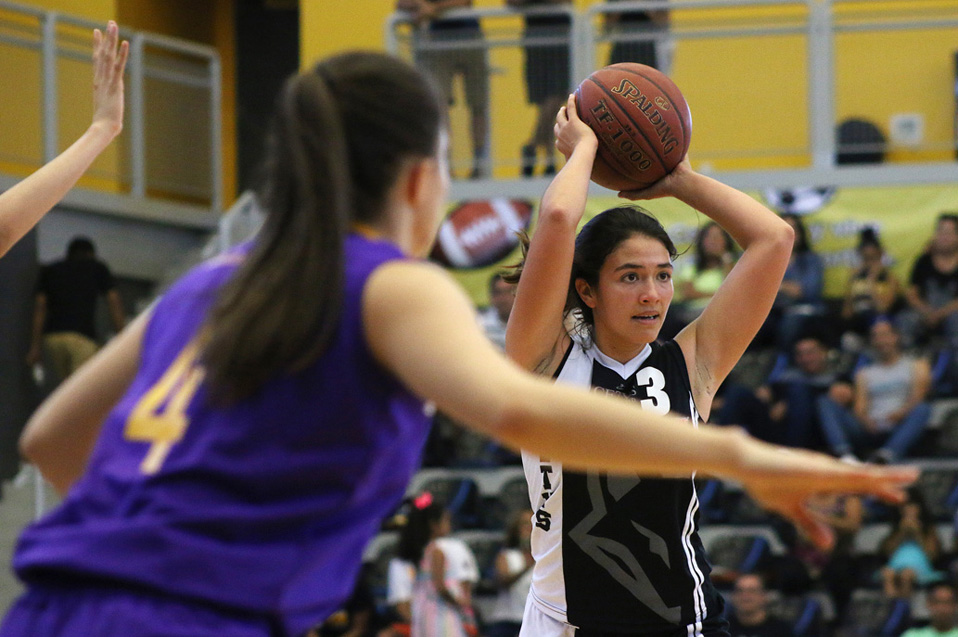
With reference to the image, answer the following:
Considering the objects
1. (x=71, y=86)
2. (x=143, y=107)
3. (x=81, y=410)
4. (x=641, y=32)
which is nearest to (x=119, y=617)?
(x=81, y=410)

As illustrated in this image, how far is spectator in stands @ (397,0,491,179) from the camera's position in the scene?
35.6ft

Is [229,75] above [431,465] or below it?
above

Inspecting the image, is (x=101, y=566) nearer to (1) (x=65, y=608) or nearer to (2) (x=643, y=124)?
(1) (x=65, y=608)

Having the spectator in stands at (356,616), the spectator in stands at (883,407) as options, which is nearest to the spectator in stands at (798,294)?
the spectator in stands at (883,407)

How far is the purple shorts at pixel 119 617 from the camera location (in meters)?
1.66

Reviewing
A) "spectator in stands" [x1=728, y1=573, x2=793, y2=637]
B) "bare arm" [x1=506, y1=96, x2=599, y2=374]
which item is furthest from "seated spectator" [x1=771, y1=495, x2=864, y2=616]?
"bare arm" [x1=506, y1=96, x2=599, y2=374]

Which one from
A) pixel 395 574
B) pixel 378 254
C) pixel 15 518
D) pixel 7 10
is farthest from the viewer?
pixel 7 10

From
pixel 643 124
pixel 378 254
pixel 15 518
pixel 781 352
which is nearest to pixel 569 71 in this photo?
pixel 781 352

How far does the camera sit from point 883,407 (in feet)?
31.2

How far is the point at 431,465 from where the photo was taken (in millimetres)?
10281

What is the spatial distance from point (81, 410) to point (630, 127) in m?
2.01

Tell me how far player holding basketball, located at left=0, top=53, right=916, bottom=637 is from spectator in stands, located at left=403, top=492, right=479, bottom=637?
23.4ft

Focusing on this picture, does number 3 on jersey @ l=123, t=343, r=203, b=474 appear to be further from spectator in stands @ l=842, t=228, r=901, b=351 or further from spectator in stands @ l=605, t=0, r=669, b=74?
spectator in stands @ l=605, t=0, r=669, b=74

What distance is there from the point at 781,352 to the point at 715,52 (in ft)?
8.47
